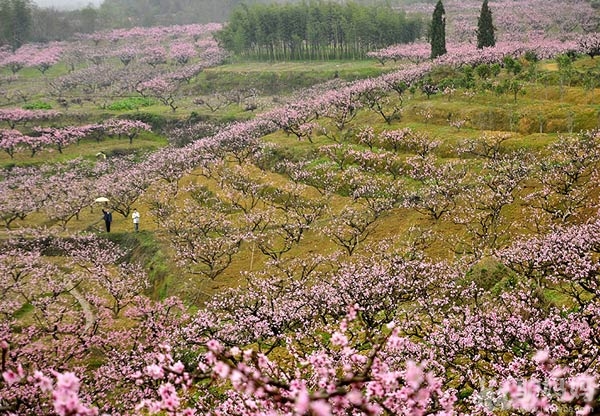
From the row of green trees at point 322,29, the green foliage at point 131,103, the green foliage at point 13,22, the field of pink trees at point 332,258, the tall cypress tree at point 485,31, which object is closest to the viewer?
the field of pink trees at point 332,258

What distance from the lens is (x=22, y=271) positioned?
133ft

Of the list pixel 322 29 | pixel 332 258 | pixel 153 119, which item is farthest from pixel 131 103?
pixel 332 258

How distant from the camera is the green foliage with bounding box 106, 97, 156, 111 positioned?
103000 mm

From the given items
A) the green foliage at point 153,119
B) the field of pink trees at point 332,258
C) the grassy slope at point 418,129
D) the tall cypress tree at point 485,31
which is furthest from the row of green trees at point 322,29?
the grassy slope at point 418,129

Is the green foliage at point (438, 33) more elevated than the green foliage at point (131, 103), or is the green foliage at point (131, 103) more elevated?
the green foliage at point (438, 33)

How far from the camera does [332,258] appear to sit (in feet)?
108

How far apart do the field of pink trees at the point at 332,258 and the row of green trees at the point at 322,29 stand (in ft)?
158

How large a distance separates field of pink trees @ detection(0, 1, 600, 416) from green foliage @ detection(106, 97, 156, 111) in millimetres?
13532

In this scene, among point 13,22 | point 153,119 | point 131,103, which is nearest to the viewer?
point 153,119

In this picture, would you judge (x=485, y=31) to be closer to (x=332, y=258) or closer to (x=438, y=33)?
(x=438, y=33)

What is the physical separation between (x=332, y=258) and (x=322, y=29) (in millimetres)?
104668

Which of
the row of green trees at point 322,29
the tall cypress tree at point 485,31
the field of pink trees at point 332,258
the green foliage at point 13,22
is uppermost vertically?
the green foliage at point 13,22

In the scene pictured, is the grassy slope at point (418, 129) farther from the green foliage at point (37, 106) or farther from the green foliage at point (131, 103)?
the green foliage at point (37, 106)

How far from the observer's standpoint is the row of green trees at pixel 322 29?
11894 centimetres
